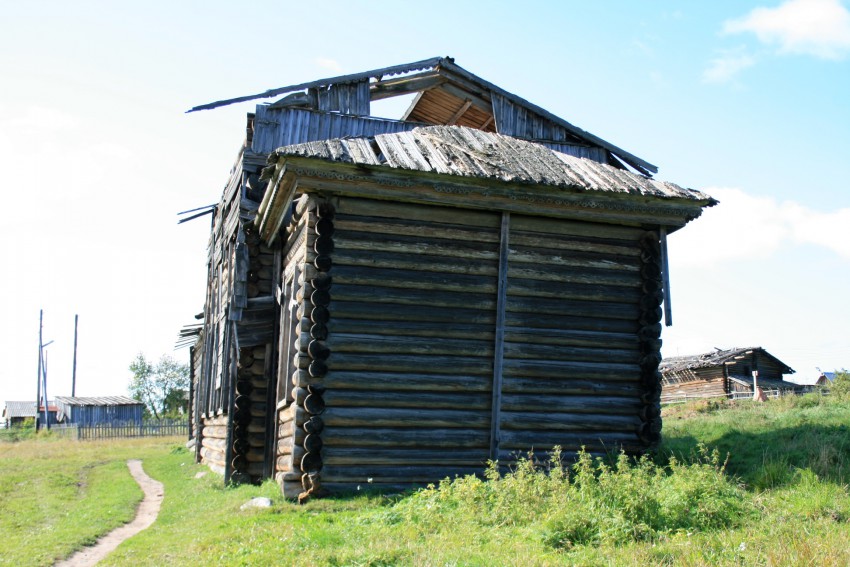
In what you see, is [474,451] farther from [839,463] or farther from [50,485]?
[50,485]

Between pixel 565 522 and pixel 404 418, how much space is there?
3758 millimetres

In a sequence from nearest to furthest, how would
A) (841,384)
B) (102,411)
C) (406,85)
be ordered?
(406,85)
(841,384)
(102,411)

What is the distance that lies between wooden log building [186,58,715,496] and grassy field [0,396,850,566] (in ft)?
2.71

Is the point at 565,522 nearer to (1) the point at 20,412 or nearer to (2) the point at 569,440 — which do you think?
(2) the point at 569,440

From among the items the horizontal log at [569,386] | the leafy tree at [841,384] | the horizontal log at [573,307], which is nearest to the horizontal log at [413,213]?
the horizontal log at [573,307]

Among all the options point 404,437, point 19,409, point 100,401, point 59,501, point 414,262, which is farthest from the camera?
point 19,409

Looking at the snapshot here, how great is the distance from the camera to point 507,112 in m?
18.4

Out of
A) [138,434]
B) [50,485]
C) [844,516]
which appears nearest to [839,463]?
[844,516]

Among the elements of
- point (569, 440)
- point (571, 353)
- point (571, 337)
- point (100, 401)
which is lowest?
point (100, 401)

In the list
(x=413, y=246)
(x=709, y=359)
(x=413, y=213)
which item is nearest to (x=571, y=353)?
(x=413, y=246)

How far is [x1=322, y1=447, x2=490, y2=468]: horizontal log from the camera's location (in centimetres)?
1018

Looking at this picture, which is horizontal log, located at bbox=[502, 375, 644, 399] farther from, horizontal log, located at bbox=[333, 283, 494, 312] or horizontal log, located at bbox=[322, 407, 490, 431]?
horizontal log, located at bbox=[333, 283, 494, 312]

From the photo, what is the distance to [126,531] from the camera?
1061cm

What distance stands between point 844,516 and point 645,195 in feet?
16.8
